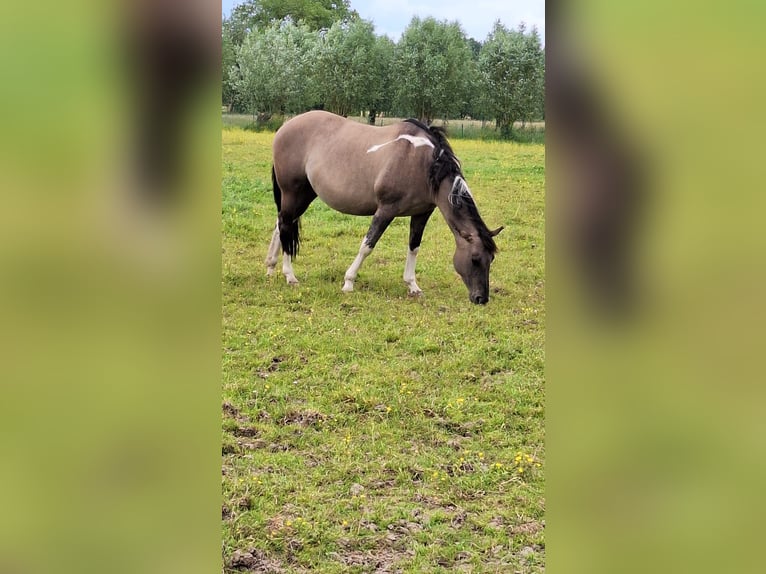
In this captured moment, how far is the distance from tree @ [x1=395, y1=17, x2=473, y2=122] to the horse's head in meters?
9.47

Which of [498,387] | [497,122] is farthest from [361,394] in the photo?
[497,122]

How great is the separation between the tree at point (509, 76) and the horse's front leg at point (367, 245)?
29.9ft

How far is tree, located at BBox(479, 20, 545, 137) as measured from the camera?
15.0 metres

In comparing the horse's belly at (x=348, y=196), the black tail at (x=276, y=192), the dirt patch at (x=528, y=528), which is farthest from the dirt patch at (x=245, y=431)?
the black tail at (x=276, y=192)

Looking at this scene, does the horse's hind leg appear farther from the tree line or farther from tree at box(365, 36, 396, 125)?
tree at box(365, 36, 396, 125)

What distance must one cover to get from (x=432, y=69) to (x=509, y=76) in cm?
216

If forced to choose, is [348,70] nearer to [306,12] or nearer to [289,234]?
[306,12]

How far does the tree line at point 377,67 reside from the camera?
914cm

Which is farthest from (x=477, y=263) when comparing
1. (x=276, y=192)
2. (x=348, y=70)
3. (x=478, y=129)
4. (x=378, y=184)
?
(x=478, y=129)
